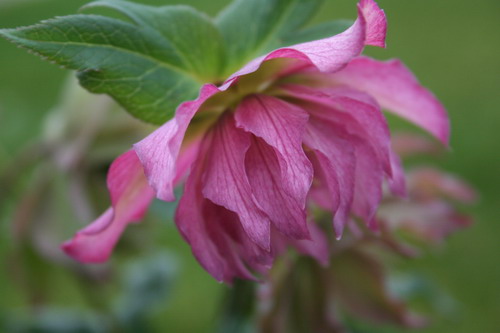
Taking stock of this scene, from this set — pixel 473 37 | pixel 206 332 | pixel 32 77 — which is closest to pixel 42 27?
pixel 206 332

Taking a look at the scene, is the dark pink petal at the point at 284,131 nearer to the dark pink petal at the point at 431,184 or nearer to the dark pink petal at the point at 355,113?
the dark pink petal at the point at 355,113

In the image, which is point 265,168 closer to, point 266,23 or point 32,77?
point 266,23

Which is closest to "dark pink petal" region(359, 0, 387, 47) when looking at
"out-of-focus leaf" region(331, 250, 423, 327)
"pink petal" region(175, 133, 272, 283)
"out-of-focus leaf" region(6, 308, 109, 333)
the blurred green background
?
"pink petal" region(175, 133, 272, 283)

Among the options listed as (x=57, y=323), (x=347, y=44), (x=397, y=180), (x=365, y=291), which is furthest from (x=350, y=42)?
(x=57, y=323)

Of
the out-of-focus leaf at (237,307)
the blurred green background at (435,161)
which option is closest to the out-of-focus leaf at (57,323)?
the blurred green background at (435,161)

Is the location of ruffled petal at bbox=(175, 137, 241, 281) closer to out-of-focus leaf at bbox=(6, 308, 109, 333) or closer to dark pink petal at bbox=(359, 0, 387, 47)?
dark pink petal at bbox=(359, 0, 387, 47)
